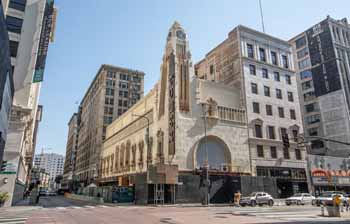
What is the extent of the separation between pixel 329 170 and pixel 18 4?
57.1 metres

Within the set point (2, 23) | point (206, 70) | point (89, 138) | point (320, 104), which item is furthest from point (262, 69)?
point (89, 138)

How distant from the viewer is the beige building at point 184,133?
32.3 metres

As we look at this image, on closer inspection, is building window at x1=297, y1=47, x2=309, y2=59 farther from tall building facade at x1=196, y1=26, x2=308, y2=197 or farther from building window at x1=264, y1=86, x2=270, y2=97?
building window at x1=264, y1=86, x2=270, y2=97

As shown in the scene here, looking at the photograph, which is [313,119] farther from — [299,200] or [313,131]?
[299,200]

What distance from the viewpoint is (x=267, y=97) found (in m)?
44.2

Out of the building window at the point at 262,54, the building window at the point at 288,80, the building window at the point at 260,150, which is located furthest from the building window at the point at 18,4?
the building window at the point at 288,80

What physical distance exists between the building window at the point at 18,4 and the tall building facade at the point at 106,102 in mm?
43441

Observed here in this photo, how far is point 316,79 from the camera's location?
65.0 m

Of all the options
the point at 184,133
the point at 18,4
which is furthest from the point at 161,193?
the point at 18,4

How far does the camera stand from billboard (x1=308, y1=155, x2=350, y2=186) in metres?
43.4

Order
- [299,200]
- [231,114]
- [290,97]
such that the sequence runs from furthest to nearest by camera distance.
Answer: [290,97] < [231,114] < [299,200]

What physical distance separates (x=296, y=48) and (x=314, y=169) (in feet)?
137

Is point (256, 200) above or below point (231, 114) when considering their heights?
below

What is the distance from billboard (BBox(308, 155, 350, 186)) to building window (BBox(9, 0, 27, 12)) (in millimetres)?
51464
